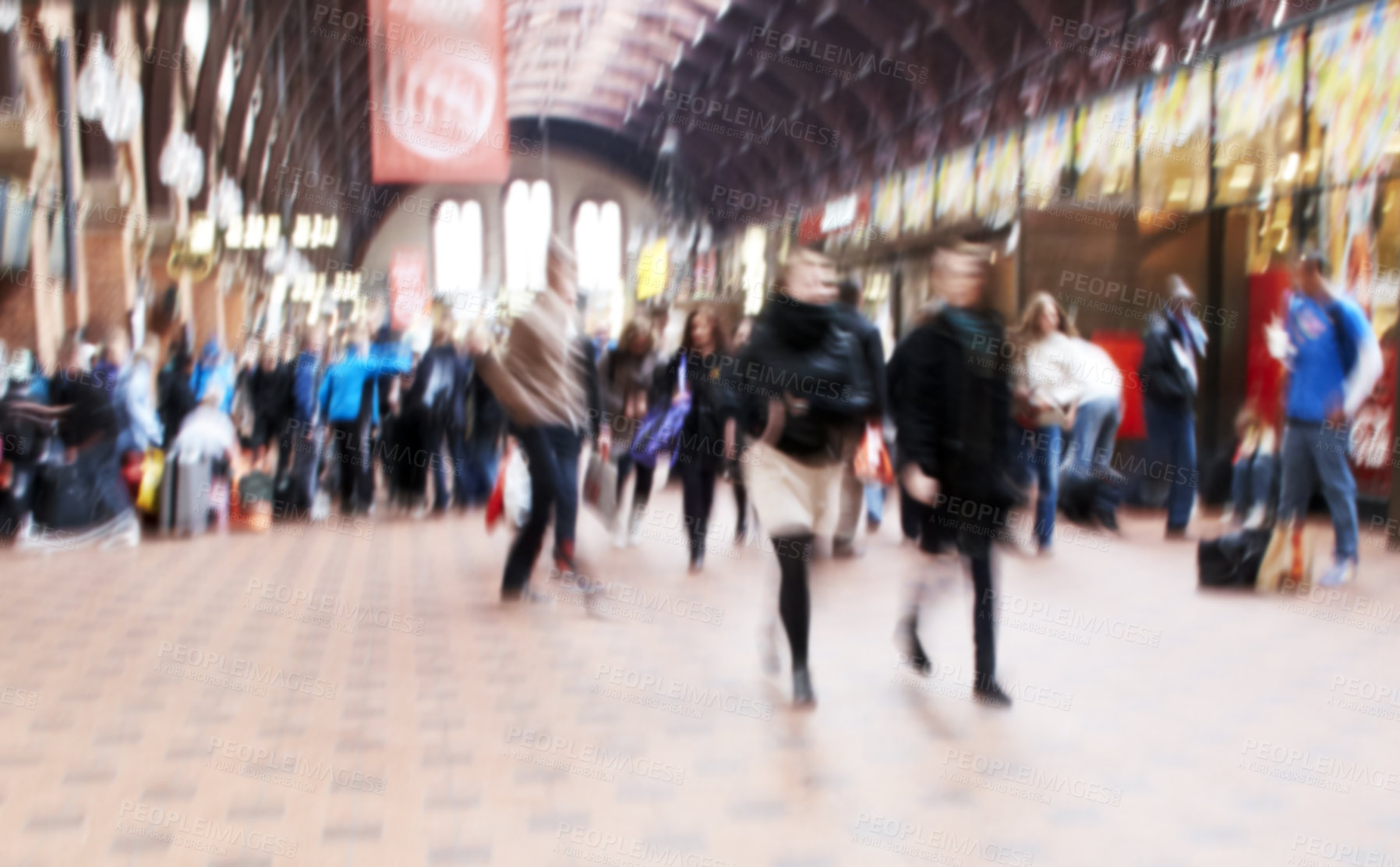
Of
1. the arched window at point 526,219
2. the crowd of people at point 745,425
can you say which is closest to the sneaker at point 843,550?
the crowd of people at point 745,425

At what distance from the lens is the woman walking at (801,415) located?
180 inches

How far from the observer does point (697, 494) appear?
8.02 m

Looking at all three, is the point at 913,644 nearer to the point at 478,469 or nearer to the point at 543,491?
the point at 543,491

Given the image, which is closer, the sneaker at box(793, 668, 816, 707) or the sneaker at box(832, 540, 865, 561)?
the sneaker at box(793, 668, 816, 707)

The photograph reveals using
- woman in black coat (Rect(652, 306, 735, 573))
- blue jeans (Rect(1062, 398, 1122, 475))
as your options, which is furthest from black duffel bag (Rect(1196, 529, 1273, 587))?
woman in black coat (Rect(652, 306, 735, 573))

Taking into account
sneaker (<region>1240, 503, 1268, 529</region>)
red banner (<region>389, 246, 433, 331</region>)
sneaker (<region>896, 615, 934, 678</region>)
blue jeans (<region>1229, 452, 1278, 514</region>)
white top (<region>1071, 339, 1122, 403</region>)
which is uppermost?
red banner (<region>389, 246, 433, 331</region>)

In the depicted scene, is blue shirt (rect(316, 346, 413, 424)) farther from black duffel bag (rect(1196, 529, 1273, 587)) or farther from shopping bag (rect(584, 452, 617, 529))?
black duffel bag (rect(1196, 529, 1273, 587))

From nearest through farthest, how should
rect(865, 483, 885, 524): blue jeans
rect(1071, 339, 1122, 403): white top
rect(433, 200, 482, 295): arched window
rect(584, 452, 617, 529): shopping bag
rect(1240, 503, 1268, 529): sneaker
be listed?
rect(1240, 503, 1268, 529): sneaker
rect(584, 452, 617, 529): shopping bag
rect(1071, 339, 1122, 403): white top
rect(865, 483, 885, 524): blue jeans
rect(433, 200, 482, 295): arched window

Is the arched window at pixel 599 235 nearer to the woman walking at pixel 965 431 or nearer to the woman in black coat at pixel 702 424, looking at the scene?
the woman in black coat at pixel 702 424

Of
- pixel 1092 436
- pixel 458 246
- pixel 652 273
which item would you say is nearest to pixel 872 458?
pixel 1092 436

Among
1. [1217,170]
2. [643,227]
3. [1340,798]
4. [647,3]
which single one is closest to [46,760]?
[1340,798]

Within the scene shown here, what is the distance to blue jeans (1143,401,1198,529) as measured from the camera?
8.59 m

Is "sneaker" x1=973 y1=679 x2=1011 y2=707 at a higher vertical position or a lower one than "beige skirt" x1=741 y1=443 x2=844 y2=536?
lower

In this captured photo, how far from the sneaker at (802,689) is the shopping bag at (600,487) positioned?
3.43m
